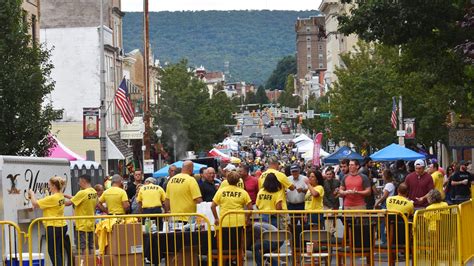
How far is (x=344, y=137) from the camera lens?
233 ft

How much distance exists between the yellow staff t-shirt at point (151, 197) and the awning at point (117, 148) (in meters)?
43.3

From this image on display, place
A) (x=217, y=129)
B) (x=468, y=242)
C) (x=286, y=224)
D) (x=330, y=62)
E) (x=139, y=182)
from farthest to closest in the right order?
(x=330, y=62) < (x=217, y=129) < (x=139, y=182) < (x=468, y=242) < (x=286, y=224)

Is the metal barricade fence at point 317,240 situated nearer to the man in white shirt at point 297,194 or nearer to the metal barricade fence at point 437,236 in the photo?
the metal barricade fence at point 437,236

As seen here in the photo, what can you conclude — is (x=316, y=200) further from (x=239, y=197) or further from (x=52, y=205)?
(x=52, y=205)

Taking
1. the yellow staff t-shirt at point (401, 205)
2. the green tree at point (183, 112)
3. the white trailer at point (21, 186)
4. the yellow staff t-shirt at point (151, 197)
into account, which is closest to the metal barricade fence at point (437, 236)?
the yellow staff t-shirt at point (401, 205)

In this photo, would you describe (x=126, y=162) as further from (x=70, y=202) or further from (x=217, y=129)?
(x=70, y=202)

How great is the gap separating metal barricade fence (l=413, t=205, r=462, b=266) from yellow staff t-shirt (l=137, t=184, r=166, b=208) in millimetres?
6491

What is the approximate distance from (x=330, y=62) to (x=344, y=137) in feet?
247

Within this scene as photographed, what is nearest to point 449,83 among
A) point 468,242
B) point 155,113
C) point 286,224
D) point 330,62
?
point 468,242

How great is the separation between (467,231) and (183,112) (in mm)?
62130

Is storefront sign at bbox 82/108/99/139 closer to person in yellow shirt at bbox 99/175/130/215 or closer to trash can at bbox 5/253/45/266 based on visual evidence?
person in yellow shirt at bbox 99/175/130/215

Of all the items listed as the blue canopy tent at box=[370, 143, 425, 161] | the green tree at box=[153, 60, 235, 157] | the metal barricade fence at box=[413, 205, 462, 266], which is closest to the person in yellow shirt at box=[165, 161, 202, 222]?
the metal barricade fence at box=[413, 205, 462, 266]

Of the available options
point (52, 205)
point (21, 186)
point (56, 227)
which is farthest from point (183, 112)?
point (56, 227)

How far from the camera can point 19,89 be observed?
108ft
